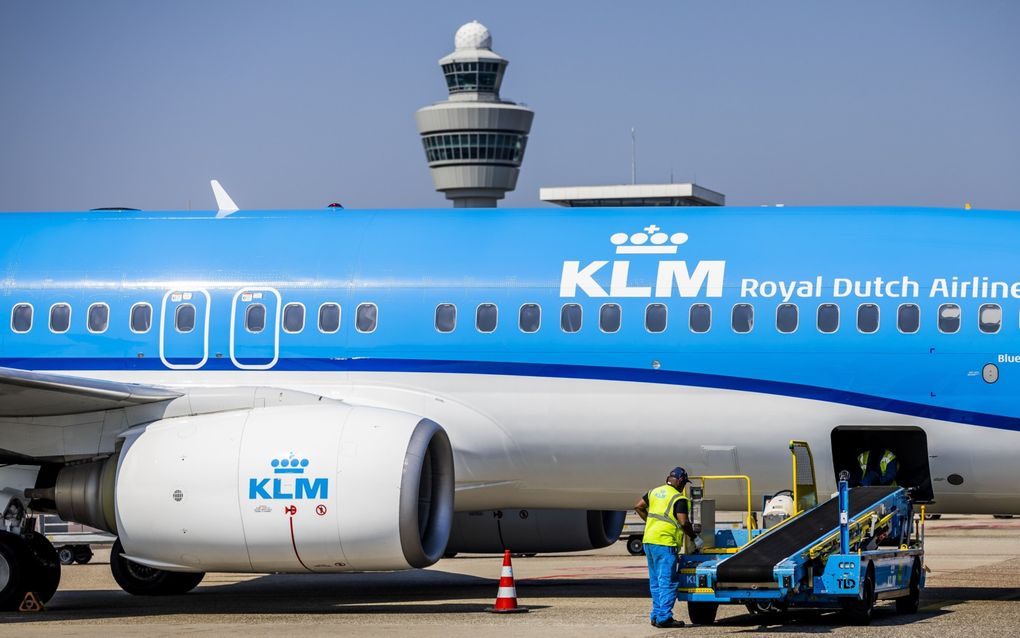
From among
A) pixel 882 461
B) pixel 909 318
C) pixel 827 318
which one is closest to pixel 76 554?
pixel 882 461

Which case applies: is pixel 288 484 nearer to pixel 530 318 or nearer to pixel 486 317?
pixel 486 317

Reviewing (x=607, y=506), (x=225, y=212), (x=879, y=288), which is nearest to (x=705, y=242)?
(x=879, y=288)

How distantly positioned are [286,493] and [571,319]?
411 cm

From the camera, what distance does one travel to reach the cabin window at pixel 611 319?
1883 cm

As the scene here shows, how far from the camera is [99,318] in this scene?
66.0ft

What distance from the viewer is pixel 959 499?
18422mm

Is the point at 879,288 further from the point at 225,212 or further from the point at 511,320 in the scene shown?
the point at 225,212

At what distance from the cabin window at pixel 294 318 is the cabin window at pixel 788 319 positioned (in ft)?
19.6

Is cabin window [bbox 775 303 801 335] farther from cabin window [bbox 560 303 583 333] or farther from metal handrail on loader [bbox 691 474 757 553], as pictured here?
cabin window [bbox 560 303 583 333]

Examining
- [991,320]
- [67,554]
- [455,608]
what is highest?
[991,320]

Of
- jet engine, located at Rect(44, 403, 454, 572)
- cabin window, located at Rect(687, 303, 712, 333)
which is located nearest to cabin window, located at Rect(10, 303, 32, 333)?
jet engine, located at Rect(44, 403, 454, 572)

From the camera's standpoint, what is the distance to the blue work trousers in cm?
1623

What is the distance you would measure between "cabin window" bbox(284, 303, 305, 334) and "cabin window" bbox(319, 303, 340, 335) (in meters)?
0.25

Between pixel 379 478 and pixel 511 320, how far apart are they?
2907 millimetres
